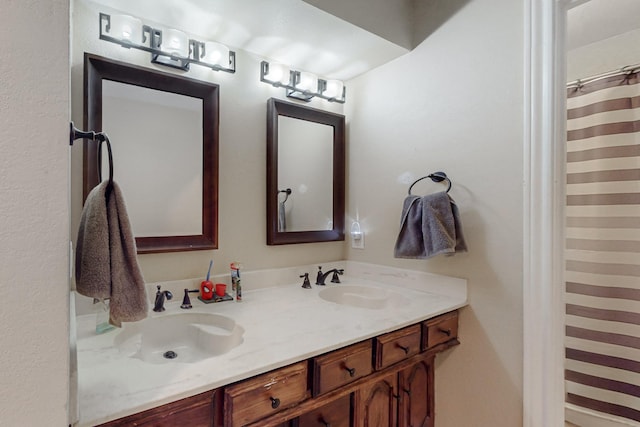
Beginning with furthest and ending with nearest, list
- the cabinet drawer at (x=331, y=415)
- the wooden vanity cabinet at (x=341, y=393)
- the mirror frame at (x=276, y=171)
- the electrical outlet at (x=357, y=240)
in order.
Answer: the electrical outlet at (x=357, y=240)
the mirror frame at (x=276, y=171)
the cabinet drawer at (x=331, y=415)
the wooden vanity cabinet at (x=341, y=393)

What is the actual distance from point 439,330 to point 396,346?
284mm

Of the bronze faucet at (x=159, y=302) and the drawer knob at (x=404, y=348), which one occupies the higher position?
the bronze faucet at (x=159, y=302)

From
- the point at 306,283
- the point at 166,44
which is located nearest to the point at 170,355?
the point at 306,283

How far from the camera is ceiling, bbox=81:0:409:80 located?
1.25m

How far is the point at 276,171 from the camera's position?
1676mm

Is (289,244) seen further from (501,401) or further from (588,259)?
(588,259)

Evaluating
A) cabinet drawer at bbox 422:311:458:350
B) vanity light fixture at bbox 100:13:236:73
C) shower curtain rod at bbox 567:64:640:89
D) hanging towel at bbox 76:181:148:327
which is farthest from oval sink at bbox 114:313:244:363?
shower curtain rod at bbox 567:64:640:89

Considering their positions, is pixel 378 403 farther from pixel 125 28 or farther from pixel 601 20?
pixel 601 20

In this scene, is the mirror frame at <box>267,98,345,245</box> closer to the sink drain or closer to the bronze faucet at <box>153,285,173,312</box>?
the bronze faucet at <box>153,285,173,312</box>

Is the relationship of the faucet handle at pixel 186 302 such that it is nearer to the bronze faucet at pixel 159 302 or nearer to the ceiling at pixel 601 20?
the bronze faucet at pixel 159 302

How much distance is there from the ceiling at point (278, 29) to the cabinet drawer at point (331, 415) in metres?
1.49

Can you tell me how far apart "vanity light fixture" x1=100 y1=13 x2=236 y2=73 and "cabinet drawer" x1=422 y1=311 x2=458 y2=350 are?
143 cm

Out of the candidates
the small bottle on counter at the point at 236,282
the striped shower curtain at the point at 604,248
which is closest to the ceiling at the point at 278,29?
the small bottle on counter at the point at 236,282

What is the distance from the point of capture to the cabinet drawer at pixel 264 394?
30.6 inches
